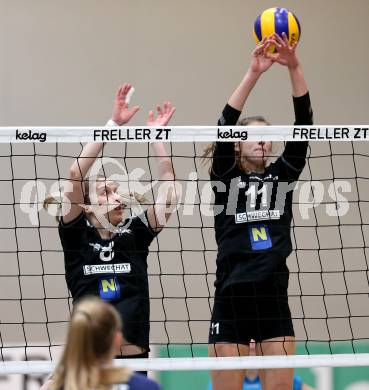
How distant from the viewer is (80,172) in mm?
4555

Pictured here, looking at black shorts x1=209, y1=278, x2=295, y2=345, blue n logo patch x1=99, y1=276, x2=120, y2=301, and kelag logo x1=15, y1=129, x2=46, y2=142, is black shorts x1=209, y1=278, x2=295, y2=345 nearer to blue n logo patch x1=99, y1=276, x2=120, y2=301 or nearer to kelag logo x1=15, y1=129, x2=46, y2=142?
blue n logo patch x1=99, y1=276, x2=120, y2=301

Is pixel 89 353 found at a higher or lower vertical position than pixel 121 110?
lower

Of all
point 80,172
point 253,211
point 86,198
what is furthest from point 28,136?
point 253,211

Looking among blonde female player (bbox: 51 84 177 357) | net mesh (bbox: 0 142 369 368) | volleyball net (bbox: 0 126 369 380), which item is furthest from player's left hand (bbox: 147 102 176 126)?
net mesh (bbox: 0 142 369 368)

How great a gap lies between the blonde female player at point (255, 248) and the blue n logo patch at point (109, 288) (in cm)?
50

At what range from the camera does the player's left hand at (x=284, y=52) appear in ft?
14.8

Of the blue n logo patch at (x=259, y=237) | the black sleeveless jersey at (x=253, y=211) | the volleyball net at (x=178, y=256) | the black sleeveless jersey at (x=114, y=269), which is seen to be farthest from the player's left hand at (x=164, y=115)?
the volleyball net at (x=178, y=256)

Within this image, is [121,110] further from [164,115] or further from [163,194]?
[163,194]

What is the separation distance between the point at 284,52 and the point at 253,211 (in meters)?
0.81

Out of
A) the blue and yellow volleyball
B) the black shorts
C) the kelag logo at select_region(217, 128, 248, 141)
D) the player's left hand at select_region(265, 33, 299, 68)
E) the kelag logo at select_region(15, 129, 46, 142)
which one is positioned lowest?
the black shorts

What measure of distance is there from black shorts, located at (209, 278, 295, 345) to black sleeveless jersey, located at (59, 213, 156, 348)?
400 millimetres

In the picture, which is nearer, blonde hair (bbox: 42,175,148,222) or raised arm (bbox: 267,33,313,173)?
raised arm (bbox: 267,33,313,173)

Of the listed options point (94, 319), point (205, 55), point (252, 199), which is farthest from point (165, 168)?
point (205, 55)

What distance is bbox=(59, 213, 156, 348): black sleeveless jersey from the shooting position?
4512 millimetres
